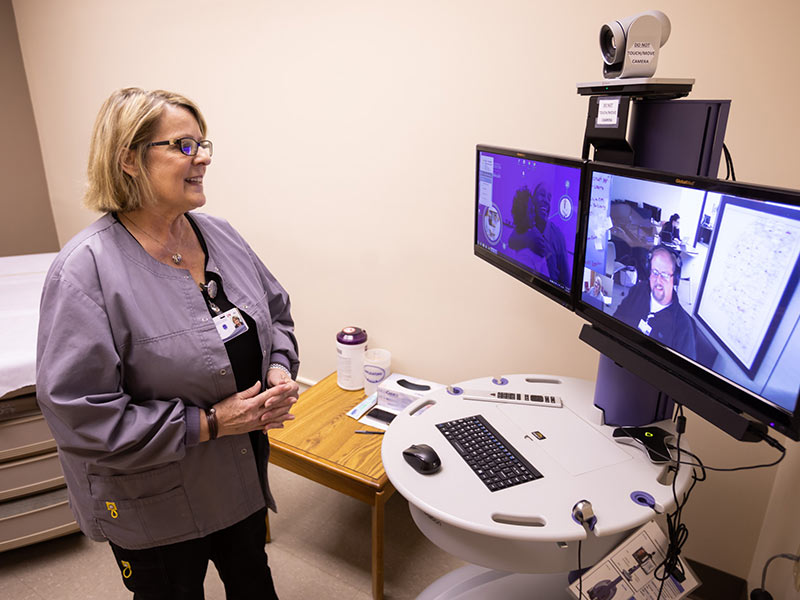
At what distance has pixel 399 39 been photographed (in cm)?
204

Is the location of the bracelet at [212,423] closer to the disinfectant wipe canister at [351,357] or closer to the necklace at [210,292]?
the necklace at [210,292]

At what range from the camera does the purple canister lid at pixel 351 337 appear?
235cm

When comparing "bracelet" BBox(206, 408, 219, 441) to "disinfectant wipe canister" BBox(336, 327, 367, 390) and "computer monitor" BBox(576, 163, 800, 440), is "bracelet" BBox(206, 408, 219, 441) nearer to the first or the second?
"computer monitor" BBox(576, 163, 800, 440)

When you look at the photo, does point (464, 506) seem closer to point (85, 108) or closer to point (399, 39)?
point (399, 39)

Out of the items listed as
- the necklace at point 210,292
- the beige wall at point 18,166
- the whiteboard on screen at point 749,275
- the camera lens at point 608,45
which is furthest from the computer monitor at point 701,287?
the beige wall at point 18,166

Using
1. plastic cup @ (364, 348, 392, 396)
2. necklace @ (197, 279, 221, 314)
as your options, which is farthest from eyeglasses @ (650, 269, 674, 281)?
plastic cup @ (364, 348, 392, 396)

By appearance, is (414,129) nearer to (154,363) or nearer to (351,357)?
(351,357)

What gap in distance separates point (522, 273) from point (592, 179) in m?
0.39

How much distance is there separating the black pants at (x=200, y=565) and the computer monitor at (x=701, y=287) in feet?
3.58

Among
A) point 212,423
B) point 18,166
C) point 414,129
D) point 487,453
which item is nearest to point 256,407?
point 212,423

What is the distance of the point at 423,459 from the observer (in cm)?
130

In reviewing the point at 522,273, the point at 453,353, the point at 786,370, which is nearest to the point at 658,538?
the point at 786,370

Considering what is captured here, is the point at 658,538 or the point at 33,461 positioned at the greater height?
the point at 658,538

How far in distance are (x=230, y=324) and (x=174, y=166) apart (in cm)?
39
